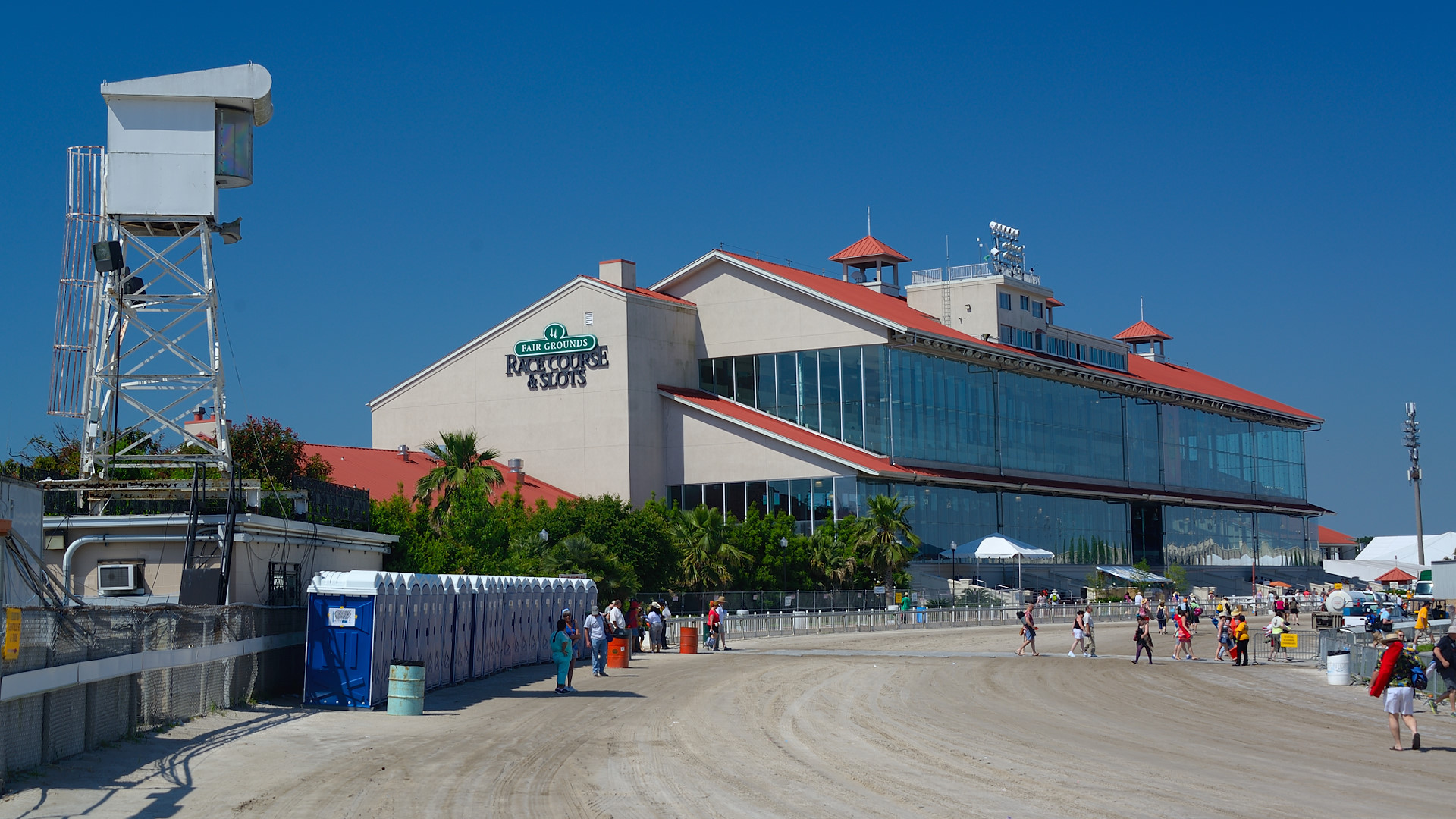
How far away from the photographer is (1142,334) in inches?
4422

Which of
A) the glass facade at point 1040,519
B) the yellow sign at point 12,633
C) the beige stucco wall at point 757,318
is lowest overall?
the yellow sign at point 12,633

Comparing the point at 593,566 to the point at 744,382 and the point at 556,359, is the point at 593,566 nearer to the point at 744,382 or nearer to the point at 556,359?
the point at 556,359

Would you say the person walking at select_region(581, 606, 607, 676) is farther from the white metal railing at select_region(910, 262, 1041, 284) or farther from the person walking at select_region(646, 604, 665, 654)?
the white metal railing at select_region(910, 262, 1041, 284)

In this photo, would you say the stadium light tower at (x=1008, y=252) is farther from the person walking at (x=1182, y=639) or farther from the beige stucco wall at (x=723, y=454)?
the person walking at (x=1182, y=639)

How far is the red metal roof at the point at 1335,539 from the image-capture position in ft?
441

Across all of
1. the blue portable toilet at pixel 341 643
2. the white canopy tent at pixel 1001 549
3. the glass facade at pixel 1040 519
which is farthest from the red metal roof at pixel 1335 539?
the blue portable toilet at pixel 341 643

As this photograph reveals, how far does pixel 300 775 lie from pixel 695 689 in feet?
44.2

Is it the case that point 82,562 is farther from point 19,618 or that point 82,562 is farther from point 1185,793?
point 1185,793

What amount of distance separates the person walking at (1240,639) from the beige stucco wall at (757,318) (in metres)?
34.7

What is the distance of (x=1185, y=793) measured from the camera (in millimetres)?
15320

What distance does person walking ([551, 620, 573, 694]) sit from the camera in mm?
27688

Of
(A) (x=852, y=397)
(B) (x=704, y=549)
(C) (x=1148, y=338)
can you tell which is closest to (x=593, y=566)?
(B) (x=704, y=549)

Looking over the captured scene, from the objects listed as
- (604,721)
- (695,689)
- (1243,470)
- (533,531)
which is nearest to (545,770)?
(604,721)

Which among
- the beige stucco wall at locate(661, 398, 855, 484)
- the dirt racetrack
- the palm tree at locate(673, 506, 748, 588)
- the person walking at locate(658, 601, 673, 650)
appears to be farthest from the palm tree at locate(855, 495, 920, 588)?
the dirt racetrack
